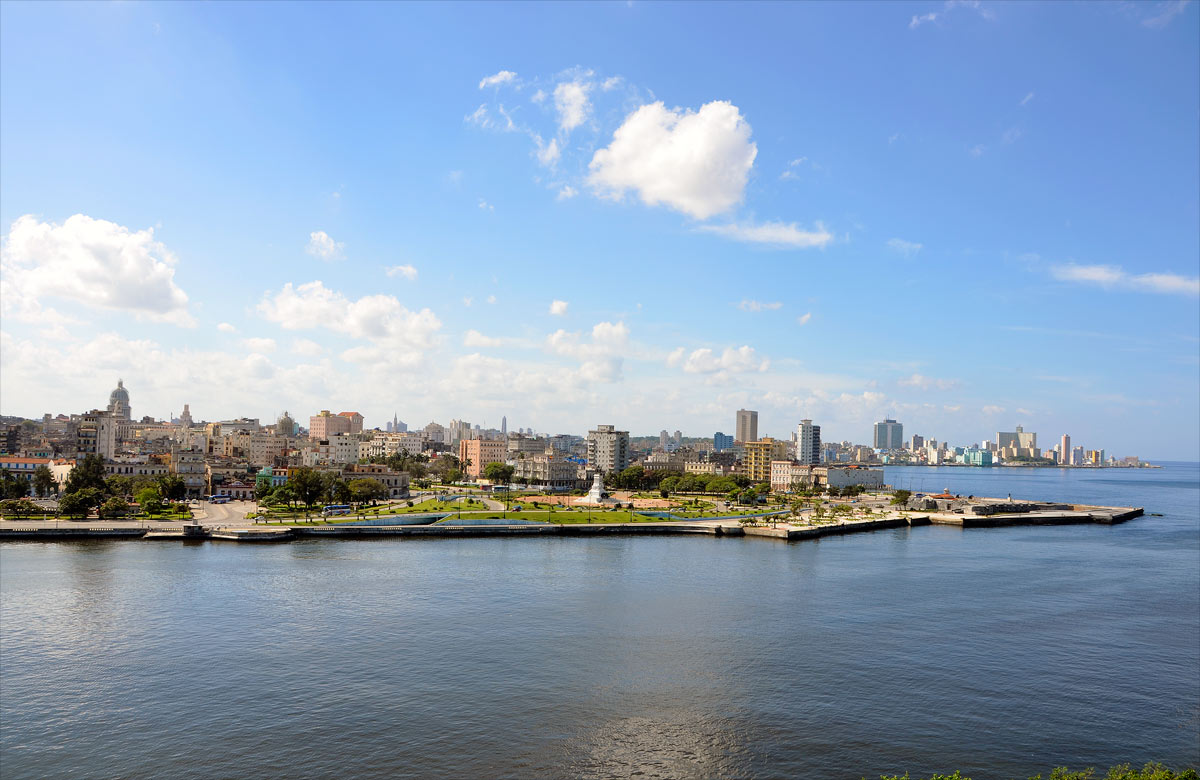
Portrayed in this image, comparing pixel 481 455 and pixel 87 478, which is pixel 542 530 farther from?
pixel 481 455

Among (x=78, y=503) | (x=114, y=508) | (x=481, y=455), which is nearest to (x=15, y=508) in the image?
(x=78, y=503)

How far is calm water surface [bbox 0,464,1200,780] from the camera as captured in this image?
1836 centimetres

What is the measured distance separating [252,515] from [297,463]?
6393cm

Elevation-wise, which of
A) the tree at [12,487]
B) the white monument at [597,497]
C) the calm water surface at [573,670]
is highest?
the tree at [12,487]

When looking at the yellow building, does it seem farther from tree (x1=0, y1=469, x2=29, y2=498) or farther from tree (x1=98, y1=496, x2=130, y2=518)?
tree (x1=0, y1=469, x2=29, y2=498)

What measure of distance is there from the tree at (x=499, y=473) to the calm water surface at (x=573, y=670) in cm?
6035

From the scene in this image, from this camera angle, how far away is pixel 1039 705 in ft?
72.2

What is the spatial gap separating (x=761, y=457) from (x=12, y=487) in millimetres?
99821

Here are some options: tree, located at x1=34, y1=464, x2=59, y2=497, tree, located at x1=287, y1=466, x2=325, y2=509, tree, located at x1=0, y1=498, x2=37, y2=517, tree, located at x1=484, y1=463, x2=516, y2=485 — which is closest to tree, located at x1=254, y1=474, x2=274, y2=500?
tree, located at x1=287, y1=466, x2=325, y2=509

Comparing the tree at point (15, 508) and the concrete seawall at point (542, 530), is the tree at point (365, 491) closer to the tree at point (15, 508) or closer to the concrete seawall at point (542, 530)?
the concrete seawall at point (542, 530)

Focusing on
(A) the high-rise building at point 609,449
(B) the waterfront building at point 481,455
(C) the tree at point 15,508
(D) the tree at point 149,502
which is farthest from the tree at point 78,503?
(A) the high-rise building at point 609,449

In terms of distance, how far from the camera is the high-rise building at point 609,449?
126250 millimetres

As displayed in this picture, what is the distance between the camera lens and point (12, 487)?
64.7 metres

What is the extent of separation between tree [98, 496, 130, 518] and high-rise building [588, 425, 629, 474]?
76.1 meters
